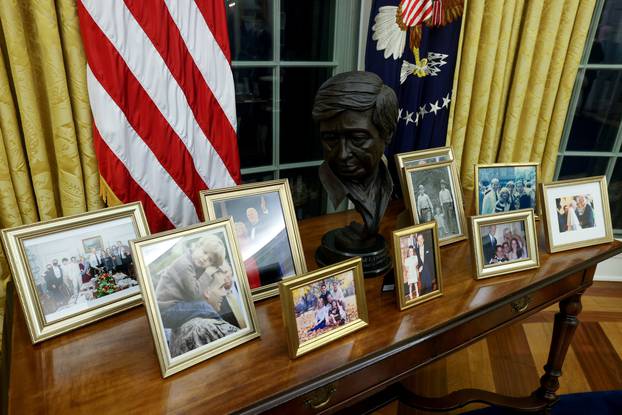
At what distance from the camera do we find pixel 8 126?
109cm

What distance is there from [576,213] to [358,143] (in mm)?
794

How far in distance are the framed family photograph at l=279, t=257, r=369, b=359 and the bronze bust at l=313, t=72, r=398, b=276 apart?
0.22m

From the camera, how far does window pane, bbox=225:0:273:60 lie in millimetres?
1523

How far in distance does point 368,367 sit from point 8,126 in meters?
1.08

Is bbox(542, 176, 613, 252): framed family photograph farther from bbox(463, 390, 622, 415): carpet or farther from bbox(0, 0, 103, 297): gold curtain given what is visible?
bbox(0, 0, 103, 297): gold curtain

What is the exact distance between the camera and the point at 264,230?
1.04 meters

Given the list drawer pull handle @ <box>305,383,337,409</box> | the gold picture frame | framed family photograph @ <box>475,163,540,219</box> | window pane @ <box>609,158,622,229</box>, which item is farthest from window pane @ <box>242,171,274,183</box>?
window pane @ <box>609,158,622,229</box>

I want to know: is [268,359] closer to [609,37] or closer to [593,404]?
[593,404]

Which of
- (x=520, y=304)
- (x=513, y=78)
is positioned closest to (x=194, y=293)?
(x=520, y=304)

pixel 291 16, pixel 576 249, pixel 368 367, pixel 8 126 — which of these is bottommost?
pixel 368 367

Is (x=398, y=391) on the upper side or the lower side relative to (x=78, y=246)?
lower

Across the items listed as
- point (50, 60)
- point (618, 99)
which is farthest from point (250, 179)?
point (618, 99)

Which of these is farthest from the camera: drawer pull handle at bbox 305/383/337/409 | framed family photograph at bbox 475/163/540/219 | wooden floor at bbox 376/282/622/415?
wooden floor at bbox 376/282/622/415

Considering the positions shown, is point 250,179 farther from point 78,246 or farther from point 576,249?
point 576,249
